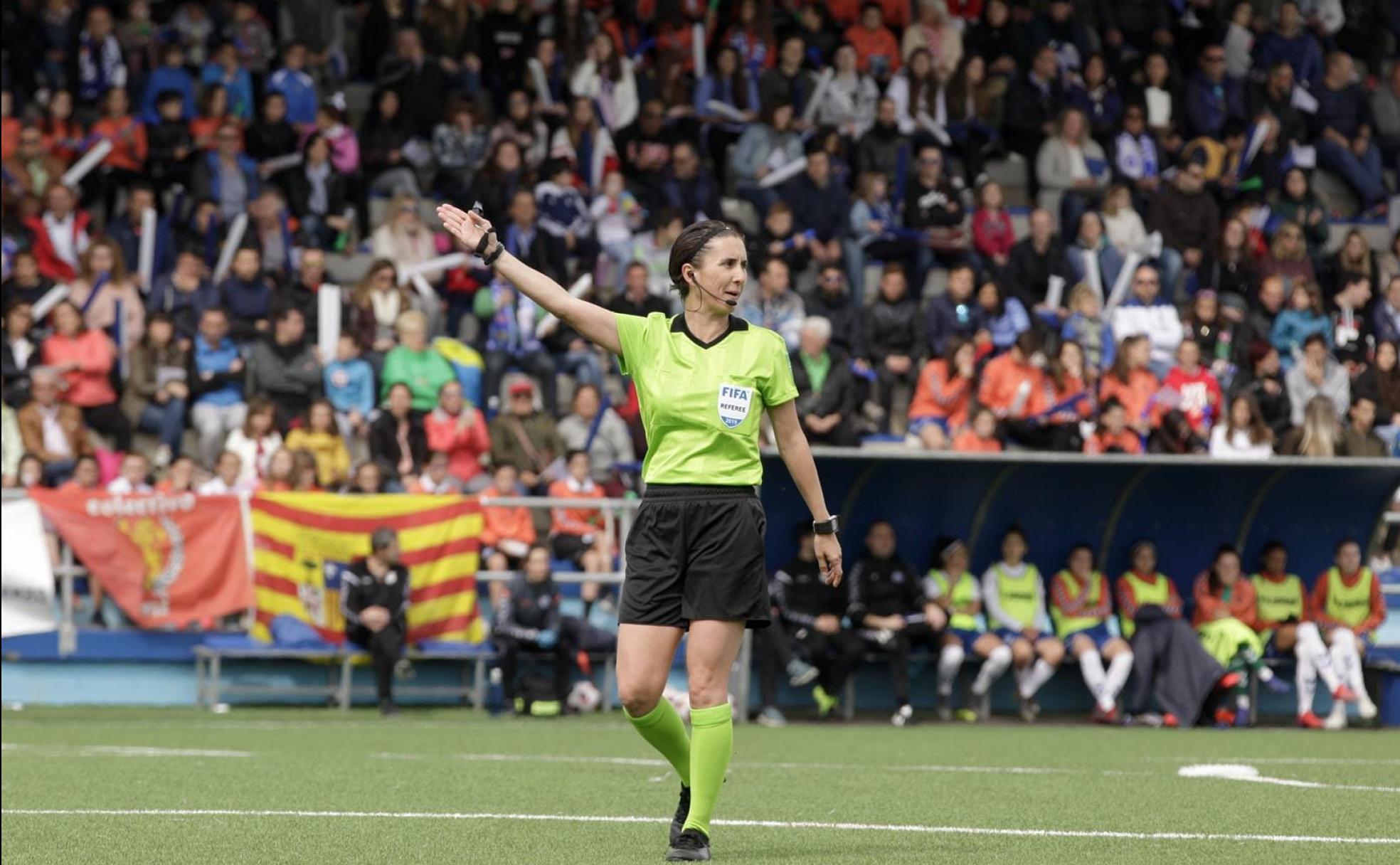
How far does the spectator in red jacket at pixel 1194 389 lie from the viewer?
57.3ft

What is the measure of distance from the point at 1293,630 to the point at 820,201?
22.1 ft

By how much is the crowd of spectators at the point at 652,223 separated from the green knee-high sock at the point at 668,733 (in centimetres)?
870

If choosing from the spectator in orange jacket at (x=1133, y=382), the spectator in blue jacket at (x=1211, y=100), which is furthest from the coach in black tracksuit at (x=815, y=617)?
the spectator in blue jacket at (x=1211, y=100)

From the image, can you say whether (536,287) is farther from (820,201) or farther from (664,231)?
(820,201)

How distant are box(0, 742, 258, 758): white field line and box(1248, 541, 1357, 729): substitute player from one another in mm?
7557

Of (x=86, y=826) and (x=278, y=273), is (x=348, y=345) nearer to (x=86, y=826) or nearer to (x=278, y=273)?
(x=278, y=273)

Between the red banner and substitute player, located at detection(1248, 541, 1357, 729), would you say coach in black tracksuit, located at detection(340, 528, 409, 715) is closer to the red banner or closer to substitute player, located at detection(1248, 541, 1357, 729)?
the red banner

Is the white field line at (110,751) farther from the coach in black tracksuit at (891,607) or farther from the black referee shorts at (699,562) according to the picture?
the black referee shorts at (699,562)

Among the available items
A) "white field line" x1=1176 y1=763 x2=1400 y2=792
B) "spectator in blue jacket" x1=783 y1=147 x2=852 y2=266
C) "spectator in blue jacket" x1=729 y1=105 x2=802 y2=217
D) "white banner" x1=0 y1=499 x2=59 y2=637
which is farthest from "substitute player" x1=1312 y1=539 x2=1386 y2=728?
"white banner" x1=0 y1=499 x2=59 y2=637

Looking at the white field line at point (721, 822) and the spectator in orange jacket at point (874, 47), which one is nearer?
the white field line at point (721, 822)

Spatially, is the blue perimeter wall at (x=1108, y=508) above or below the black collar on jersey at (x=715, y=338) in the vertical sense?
below

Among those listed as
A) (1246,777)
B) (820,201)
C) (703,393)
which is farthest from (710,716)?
(820,201)

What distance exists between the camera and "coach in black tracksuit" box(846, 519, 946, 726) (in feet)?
48.5

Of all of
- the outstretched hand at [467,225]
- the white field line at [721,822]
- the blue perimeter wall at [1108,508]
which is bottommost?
the white field line at [721,822]
